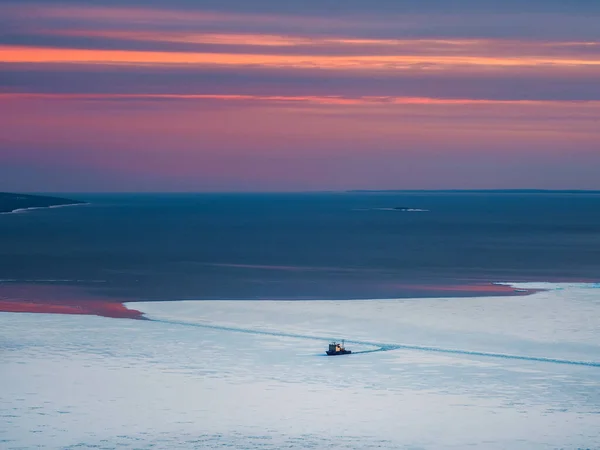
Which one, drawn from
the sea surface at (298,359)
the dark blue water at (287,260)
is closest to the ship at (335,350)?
the sea surface at (298,359)

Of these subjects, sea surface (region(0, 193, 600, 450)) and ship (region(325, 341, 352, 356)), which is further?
ship (region(325, 341, 352, 356))

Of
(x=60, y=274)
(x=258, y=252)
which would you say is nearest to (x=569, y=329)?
(x=60, y=274)

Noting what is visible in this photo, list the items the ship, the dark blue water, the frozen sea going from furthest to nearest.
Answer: the dark blue water
the ship
the frozen sea

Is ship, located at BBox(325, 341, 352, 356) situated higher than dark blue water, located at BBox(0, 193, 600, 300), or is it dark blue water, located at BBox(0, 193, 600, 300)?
dark blue water, located at BBox(0, 193, 600, 300)

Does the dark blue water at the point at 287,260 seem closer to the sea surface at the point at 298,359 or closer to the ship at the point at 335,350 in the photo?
the sea surface at the point at 298,359

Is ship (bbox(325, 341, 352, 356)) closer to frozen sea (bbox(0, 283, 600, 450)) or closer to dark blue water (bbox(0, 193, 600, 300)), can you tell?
frozen sea (bbox(0, 283, 600, 450))

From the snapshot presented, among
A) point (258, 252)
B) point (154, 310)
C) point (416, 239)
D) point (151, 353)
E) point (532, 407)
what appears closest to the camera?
point (532, 407)

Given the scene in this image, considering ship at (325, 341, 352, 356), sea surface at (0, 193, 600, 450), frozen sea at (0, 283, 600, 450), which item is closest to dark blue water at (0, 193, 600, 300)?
sea surface at (0, 193, 600, 450)

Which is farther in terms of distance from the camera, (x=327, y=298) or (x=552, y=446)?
(x=327, y=298)

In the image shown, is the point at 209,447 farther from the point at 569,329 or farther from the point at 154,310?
the point at 154,310
